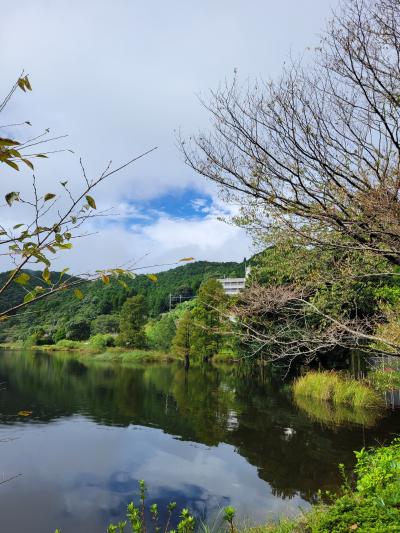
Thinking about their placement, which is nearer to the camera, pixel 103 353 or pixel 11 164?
pixel 11 164

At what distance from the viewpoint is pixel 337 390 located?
15.1 metres

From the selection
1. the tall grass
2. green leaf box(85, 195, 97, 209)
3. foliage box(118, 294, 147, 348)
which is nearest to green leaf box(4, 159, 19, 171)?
green leaf box(85, 195, 97, 209)

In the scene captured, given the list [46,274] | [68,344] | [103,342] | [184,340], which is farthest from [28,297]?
[68,344]

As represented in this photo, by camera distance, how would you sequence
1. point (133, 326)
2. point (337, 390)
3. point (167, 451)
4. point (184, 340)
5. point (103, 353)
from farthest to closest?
point (133, 326) → point (103, 353) → point (184, 340) → point (337, 390) → point (167, 451)

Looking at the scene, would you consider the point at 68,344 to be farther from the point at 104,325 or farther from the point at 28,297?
the point at 28,297

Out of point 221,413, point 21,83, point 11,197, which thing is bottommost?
point 221,413

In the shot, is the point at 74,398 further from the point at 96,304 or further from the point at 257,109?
the point at 96,304

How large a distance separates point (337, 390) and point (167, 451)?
8198mm

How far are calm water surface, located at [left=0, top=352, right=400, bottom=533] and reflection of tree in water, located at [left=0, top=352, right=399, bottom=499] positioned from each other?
0.13ft

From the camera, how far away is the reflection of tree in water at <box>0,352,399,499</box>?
8.53 metres

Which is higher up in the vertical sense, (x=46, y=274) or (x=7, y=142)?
(x=7, y=142)

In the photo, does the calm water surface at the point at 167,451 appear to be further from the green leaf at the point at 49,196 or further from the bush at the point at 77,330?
the bush at the point at 77,330

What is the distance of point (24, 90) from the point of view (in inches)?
59.6

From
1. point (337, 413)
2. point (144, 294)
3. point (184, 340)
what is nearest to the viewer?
point (337, 413)
